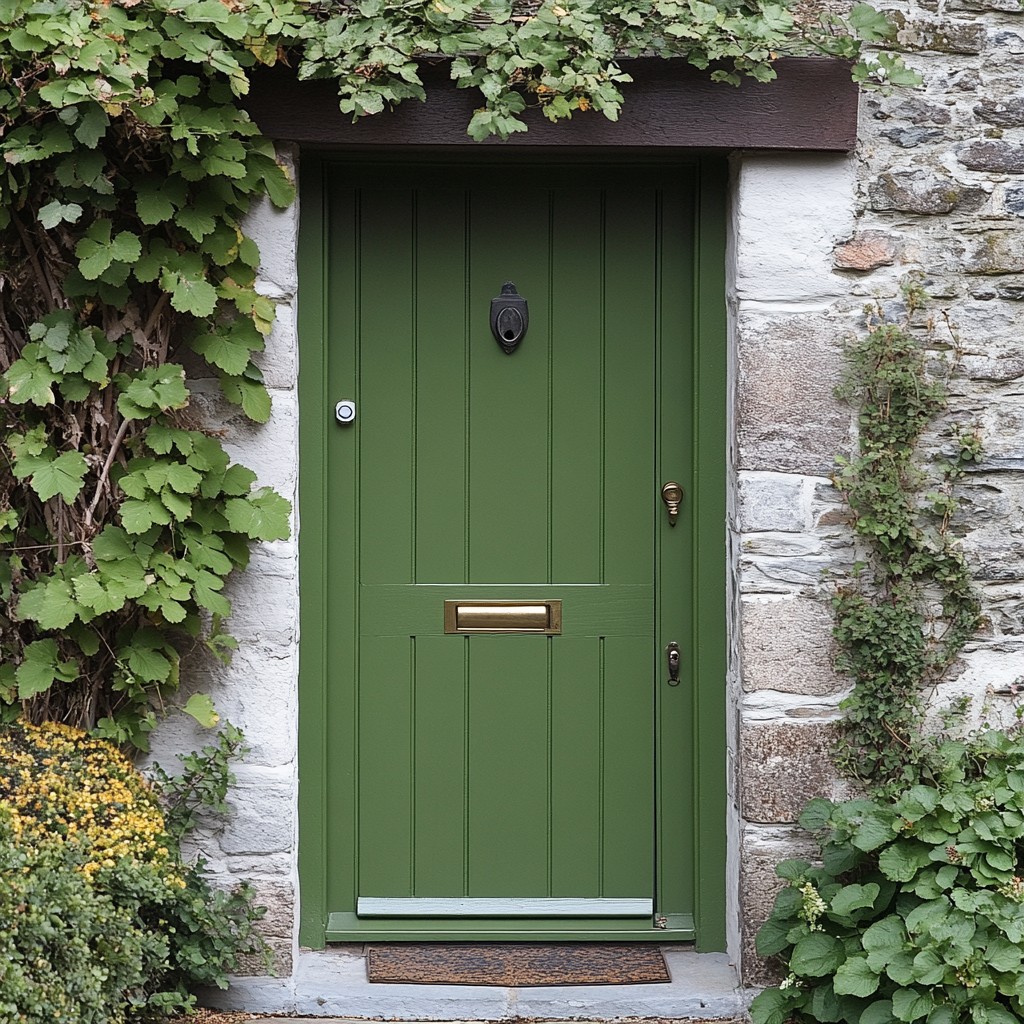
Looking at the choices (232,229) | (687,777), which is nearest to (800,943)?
(687,777)

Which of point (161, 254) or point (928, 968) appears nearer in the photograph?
point (928, 968)

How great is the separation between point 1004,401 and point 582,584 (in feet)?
4.24

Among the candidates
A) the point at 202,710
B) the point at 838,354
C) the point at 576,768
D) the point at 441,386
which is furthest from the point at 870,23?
the point at 202,710

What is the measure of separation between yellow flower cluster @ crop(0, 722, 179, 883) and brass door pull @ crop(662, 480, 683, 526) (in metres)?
1.65

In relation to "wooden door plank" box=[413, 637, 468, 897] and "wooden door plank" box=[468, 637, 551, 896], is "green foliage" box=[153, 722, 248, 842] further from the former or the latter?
"wooden door plank" box=[468, 637, 551, 896]

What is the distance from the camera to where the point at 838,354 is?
3145 mm

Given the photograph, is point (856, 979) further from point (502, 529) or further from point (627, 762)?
point (502, 529)

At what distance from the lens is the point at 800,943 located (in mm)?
2918

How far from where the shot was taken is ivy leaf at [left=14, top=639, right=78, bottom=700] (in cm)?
293

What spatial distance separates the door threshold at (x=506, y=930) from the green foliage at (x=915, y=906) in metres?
0.44

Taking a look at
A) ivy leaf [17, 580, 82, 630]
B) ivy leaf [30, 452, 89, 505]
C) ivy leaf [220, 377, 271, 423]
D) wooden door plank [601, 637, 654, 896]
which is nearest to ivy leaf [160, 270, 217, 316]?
ivy leaf [220, 377, 271, 423]

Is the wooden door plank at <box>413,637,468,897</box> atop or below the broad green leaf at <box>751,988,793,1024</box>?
atop

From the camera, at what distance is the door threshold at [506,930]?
3.36 metres

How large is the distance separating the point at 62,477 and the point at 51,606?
13.0 inches
